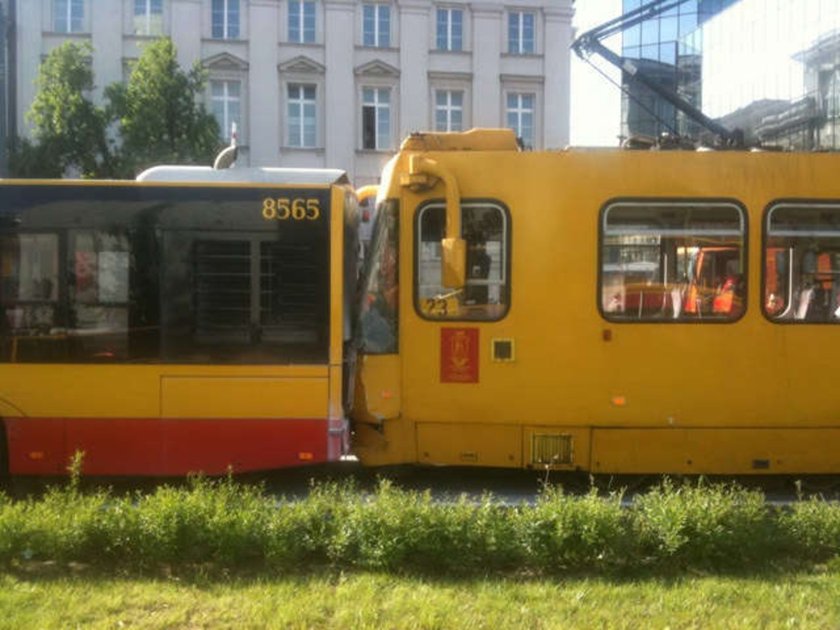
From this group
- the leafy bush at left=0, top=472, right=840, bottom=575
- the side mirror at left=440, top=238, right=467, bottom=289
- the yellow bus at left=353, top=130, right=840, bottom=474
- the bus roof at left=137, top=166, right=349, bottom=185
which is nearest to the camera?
the leafy bush at left=0, top=472, right=840, bottom=575

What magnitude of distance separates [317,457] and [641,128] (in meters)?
38.7

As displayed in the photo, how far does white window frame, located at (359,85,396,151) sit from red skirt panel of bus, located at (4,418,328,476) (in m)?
33.1

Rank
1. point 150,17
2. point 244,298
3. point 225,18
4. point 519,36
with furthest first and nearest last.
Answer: point 519,36, point 225,18, point 150,17, point 244,298

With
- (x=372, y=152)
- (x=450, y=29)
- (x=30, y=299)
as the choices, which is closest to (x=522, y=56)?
(x=450, y=29)

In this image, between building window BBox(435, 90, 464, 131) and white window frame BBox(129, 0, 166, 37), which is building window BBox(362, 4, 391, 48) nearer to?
building window BBox(435, 90, 464, 131)

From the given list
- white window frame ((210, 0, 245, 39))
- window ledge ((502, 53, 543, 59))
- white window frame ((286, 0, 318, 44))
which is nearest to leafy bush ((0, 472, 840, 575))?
white window frame ((286, 0, 318, 44))

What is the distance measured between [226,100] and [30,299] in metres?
33.3

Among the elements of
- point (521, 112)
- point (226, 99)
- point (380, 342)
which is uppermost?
point (226, 99)

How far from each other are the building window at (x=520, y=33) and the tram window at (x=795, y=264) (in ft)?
115

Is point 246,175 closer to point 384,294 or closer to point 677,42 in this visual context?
point 384,294

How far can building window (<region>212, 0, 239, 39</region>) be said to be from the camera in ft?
129

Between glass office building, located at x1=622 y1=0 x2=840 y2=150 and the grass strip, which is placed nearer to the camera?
the grass strip

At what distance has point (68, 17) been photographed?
3859cm

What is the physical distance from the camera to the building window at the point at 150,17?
38.8 meters
